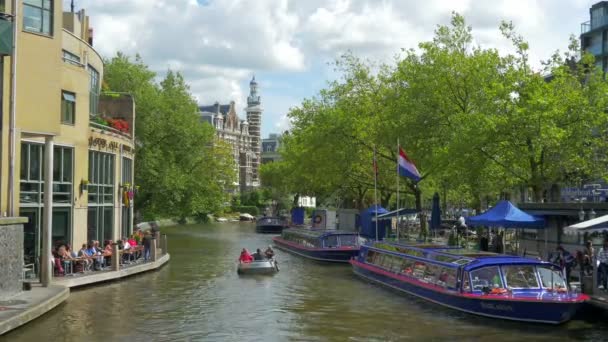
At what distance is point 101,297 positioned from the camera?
27.6 m

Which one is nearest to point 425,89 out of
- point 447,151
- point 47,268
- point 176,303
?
point 447,151

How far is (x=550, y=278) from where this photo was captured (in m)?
23.6

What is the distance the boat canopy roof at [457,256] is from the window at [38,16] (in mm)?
17676

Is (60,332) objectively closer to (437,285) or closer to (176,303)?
(176,303)

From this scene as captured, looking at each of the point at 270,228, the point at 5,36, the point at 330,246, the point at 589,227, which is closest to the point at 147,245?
the point at 330,246

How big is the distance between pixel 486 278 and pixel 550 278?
7.09ft

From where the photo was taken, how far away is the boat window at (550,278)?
23422 millimetres

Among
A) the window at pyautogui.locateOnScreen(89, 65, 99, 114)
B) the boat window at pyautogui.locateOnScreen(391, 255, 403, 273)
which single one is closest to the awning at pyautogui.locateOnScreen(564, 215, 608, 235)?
the boat window at pyautogui.locateOnScreen(391, 255, 403, 273)

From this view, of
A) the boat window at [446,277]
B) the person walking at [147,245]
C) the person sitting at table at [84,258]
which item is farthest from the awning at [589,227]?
the person walking at [147,245]

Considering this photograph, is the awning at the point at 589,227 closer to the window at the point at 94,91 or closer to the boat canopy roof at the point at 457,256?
the boat canopy roof at the point at 457,256

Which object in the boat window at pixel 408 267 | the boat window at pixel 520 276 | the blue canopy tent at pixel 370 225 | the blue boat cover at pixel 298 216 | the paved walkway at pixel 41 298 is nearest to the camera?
the paved walkway at pixel 41 298

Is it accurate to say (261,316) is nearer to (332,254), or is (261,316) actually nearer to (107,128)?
(107,128)

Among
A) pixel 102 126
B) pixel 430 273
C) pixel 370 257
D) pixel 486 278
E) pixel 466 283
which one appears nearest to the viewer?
pixel 486 278

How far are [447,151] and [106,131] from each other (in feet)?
63.1
